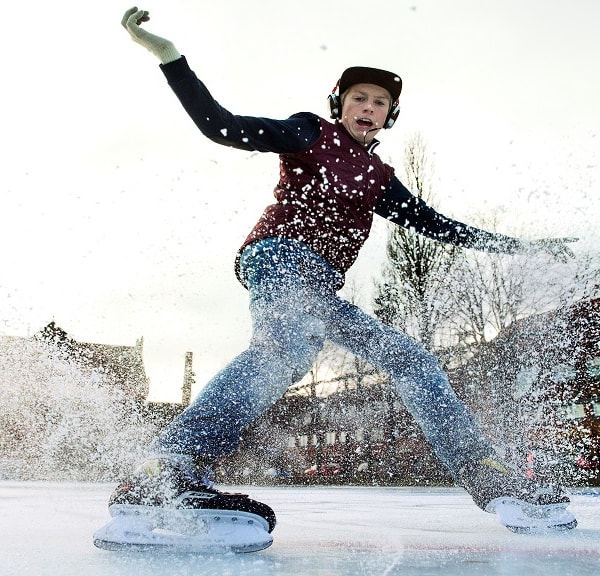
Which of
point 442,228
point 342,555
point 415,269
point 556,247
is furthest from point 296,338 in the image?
point 415,269

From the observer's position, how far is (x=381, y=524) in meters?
2.62

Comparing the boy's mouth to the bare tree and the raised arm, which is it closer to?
the raised arm

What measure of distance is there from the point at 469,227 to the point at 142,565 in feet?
5.85

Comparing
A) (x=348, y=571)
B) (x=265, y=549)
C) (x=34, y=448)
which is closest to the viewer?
(x=348, y=571)

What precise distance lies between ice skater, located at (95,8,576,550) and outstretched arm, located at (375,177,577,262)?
154 mm

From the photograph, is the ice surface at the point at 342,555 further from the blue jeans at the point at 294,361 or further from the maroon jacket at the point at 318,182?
the maroon jacket at the point at 318,182

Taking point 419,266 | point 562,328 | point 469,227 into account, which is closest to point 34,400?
point 562,328

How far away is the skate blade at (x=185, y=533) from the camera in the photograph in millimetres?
1510

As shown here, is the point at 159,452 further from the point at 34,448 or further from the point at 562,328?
the point at 34,448

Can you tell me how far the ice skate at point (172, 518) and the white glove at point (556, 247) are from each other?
63.8 inches

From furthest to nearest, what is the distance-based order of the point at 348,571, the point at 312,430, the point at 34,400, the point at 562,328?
1. the point at 312,430
2. the point at 34,400
3. the point at 562,328
4. the point at 348,571

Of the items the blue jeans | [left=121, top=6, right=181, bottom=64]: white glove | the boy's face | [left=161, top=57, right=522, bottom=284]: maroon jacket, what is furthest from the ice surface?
the boy's face

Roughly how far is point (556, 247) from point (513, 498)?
1.16 m

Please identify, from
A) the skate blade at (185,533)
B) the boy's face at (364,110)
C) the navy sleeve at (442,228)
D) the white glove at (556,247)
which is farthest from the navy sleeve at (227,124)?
the white glove at (556,247)
